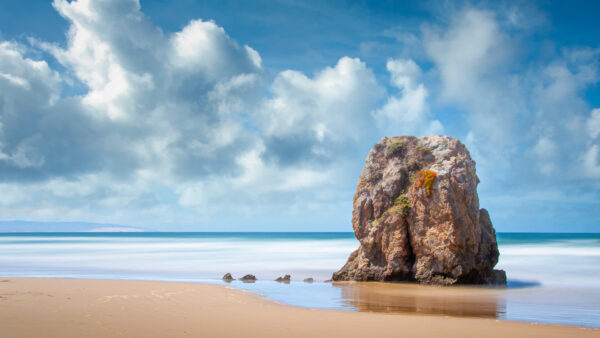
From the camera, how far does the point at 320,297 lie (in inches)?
497

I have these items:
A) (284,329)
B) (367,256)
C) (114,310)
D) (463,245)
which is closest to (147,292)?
(114,310)

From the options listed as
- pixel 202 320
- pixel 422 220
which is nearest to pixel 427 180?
pixel 422 220

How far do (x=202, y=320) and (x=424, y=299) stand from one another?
6690mm

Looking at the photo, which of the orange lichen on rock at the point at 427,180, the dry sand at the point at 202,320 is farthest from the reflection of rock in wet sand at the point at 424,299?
the orange lichen on rock at the point at 427,180

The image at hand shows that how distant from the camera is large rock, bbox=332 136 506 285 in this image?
49.9 ft

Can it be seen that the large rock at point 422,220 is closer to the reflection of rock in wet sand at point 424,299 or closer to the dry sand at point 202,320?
the reflection of rock in wet sand at point 424,299

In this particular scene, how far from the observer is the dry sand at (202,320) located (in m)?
7.70

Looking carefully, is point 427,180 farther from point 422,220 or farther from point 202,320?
point 202,320

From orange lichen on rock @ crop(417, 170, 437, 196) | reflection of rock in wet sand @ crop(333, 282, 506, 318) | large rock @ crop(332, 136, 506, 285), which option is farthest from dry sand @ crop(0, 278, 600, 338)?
orange lichen on rock @ crop(417, 170, 437, 196)

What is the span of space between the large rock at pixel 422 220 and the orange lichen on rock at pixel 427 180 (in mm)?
68

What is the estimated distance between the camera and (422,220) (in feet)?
50.9

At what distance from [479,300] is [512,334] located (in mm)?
4671

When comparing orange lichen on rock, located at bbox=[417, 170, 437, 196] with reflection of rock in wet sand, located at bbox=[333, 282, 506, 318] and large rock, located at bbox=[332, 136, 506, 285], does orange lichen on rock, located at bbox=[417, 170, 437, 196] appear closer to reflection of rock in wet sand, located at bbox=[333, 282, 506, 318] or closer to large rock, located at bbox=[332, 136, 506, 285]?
large rock, located at bbox=[332, 136, 506, 285]

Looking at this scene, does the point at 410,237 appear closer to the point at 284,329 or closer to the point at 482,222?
the point at 482,222
